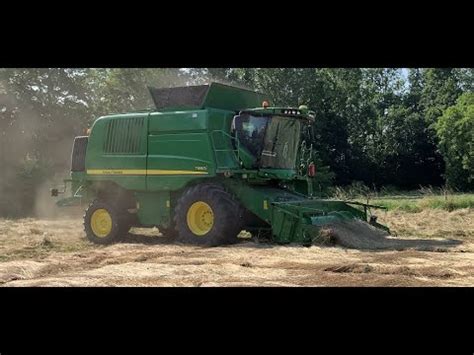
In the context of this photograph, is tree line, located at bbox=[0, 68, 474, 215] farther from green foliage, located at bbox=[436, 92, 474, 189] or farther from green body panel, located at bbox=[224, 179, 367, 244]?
green body panel, located at bbox=[224, 179, 367, 244]

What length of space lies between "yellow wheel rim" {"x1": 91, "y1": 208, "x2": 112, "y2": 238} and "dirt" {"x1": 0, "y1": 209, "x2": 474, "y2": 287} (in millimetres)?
532

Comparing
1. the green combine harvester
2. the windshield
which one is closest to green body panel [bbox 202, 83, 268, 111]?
the green combine harvester

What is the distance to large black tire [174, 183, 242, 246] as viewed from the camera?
34.6 feet

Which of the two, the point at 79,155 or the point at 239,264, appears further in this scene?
the point at 79,155

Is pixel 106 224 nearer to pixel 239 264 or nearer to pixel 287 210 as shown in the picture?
pixel 287 210

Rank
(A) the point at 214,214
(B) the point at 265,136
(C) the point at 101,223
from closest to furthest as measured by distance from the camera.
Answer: (A) the point at 214,214 < (B) the point at 265,136 < (C) the point at 101,223

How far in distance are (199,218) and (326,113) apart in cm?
2898

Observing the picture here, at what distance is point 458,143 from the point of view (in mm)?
38906

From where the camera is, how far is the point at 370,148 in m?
39.6

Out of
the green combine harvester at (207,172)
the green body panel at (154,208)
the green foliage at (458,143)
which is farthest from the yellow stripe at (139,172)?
the green foliage at (458,143)

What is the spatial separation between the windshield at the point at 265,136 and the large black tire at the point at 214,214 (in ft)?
3.48

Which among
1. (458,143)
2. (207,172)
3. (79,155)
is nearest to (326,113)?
(458,143)
